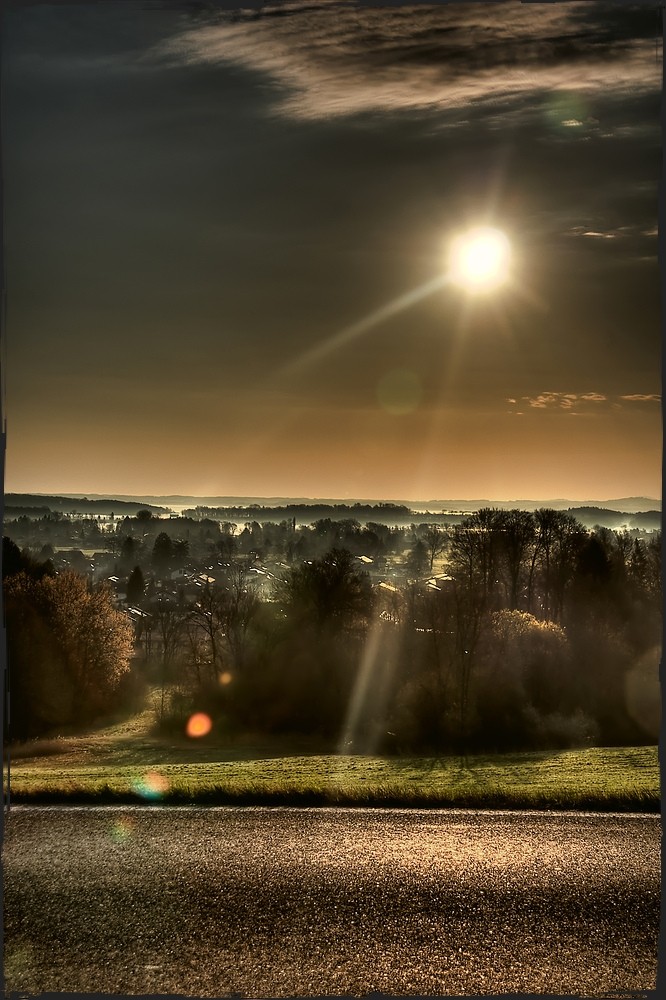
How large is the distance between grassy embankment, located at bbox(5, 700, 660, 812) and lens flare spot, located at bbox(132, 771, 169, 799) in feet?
0.05

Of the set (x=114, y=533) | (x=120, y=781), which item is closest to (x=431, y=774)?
(x=120, y=781)

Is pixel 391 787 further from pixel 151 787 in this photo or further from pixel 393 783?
pixel 151 787

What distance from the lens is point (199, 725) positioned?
31.2 m

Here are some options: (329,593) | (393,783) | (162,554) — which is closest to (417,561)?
(329,593)

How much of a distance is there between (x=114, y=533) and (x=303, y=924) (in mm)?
37270

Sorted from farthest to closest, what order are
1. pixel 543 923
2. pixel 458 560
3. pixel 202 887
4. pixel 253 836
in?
pixel 458 560 → pixel 253 836 → pixel 202 887 → pixel 543 923

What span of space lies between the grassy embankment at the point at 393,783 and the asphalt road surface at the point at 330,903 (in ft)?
2.11

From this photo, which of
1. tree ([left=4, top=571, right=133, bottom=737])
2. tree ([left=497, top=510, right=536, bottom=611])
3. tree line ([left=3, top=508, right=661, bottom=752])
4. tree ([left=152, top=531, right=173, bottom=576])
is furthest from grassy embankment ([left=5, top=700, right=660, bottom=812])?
tree ([left=152, top=531, right=173, bottom=576])

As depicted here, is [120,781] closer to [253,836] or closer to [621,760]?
[253,836]

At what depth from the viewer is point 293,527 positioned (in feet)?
142

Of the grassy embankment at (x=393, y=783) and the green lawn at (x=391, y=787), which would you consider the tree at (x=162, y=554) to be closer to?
the grassy embankment at (x=393, y=783)

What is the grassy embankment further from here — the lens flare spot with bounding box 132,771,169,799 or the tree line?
the tree line

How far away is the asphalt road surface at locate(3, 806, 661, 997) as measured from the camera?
7.48 meters

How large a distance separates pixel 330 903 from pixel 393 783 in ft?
15.3
